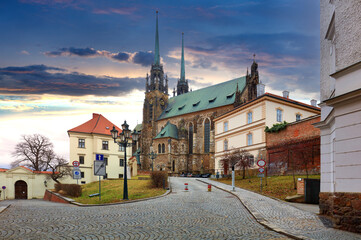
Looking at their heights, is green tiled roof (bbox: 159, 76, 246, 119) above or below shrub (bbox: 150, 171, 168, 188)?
above

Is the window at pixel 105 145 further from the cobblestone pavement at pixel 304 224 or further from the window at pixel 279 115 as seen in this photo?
the cobblestone pavement at pixel 304 224

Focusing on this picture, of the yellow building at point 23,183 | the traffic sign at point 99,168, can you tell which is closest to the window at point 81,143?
the yellow building at point 23,183

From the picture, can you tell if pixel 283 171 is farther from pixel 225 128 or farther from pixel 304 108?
pixel 225 128

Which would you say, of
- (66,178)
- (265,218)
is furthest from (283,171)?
(66,178)

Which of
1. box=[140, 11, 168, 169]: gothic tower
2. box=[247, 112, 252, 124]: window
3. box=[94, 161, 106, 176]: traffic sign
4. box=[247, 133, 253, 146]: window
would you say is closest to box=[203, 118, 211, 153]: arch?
box=[140, 11, 168, 169]: gothic tower

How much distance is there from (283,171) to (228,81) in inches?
1565

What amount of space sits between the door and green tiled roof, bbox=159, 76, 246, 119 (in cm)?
3630

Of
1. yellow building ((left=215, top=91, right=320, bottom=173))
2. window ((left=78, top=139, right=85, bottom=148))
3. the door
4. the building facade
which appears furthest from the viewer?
window ((left=78, top=139, right=85, bottom=148))

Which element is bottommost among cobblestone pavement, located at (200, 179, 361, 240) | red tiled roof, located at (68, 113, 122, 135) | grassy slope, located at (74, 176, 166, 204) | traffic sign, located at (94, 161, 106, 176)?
grassy slope, located at (74, 176, 166, 204)

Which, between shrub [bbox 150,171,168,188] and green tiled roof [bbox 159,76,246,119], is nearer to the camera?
shrub [bbox 150,171,168,188]

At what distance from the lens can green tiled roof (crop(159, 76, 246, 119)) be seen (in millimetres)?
61750

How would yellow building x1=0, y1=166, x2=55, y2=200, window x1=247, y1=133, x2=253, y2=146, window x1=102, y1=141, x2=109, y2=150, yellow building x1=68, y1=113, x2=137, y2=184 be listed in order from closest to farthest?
window x1=247, y1=133, x2=253, y2=146, yellow building x1=0, y1=166, x2=55, y2=200, yellow building x1=68, y1=113, x2=137, y2=184, window x1=102, y1=141, x2=109, y2=150

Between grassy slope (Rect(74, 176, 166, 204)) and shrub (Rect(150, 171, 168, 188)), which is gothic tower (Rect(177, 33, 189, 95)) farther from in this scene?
shrub (Rect(150, 171, 168, 188))

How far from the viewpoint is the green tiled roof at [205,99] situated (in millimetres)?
61750
